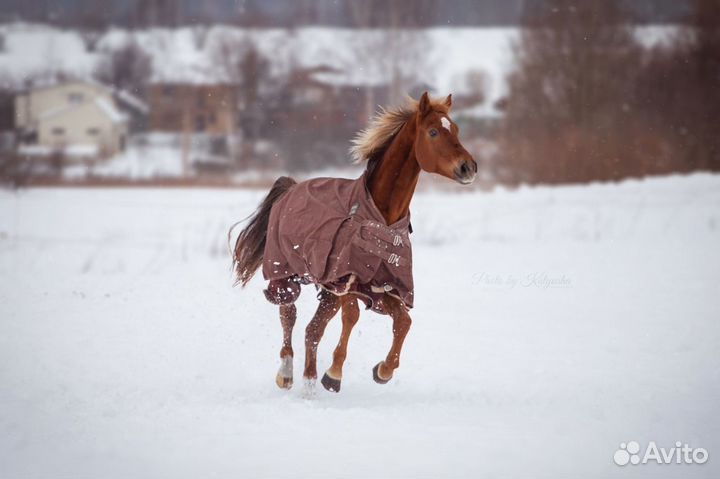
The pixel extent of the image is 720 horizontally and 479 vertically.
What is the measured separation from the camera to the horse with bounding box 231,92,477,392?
4.60 m

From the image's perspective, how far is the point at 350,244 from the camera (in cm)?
466

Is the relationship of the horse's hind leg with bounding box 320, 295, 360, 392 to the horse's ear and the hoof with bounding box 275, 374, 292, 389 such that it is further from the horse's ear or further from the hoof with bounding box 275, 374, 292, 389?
the horse's ear

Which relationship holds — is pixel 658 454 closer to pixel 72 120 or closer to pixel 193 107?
pixel 72 120

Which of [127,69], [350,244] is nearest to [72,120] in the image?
[127,69]

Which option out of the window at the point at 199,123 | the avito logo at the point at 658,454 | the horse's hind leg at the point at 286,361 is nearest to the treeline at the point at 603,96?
the window at the point at 199,123

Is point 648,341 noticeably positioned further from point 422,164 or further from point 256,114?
point 256,114

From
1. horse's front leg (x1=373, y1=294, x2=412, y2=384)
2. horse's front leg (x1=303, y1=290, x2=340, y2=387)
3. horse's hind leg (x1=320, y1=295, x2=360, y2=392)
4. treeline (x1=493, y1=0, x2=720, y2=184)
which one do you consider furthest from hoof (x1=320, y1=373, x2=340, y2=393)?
treeline (x1=493, y1=0, x2=720, y2=184)

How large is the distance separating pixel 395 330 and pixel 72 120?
24.3 meters

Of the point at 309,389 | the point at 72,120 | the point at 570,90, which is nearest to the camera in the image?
the point at 309,389

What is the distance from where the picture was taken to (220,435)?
4191 mm

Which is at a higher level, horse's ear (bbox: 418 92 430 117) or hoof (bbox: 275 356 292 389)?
horse's ear (bbox: 418 92 430 117)

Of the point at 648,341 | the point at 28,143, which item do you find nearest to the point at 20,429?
the point at 648,341

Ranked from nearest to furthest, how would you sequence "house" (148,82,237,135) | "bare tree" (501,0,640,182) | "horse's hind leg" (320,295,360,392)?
1. "horse's hind leg" (320,295,360,392)
2. "bare tree" (501,0,640,182)
3. "house" (148,82,237,135)

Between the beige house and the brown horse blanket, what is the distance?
20774 mm
